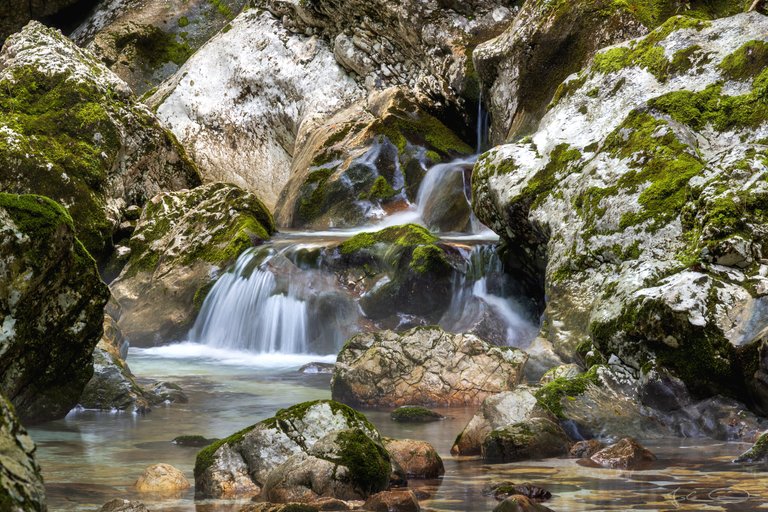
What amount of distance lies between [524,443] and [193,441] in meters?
2.77

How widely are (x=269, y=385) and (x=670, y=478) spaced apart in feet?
21.0

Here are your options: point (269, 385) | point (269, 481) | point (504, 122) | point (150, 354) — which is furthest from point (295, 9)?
point (269, 481)

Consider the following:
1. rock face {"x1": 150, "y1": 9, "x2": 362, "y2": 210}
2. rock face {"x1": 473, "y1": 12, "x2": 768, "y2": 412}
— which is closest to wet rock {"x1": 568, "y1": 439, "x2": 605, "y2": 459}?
Answer: rock face {"x1": 473, "y1": 12, "x2": 768, "y2": 412}

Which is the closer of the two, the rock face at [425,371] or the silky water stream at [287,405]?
the silky water stream at [287,405]

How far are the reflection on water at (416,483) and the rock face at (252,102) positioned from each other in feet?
47.9

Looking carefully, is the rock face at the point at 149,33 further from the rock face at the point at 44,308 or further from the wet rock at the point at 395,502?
the wet rock at the point at 395,502

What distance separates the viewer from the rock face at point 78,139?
16.5m

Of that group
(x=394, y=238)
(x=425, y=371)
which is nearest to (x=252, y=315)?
(x=394, y=238)

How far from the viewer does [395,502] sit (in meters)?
4.96

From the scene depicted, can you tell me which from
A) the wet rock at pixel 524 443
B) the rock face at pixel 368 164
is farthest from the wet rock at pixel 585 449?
the rock face at pixel 368 164

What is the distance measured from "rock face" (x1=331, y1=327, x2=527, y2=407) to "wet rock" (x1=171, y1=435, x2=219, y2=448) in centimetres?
190

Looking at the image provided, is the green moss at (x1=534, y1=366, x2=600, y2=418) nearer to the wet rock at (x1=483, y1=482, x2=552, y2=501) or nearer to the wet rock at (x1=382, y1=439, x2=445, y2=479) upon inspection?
the wet rock at (x1=382, y1=439, x2=445, y2=479)

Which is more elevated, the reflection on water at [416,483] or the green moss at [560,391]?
the green moss at [560,391]

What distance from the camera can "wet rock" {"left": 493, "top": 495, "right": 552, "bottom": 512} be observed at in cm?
463
